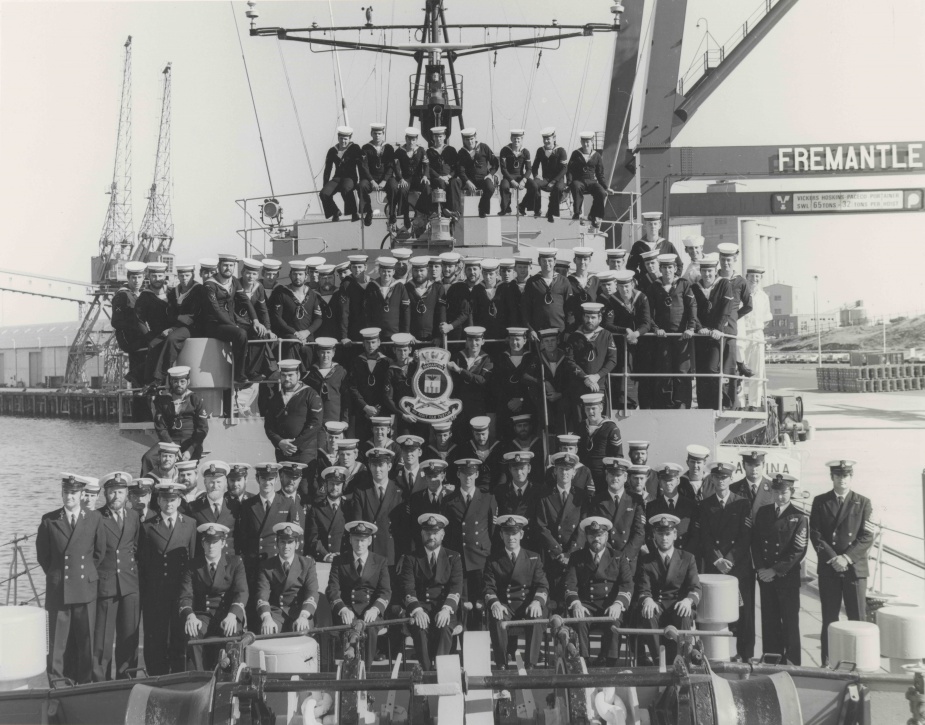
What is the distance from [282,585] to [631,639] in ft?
7.33

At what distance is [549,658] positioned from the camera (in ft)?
18.8

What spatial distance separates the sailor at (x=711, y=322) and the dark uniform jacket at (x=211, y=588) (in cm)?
385

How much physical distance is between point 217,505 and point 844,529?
4.21 metres

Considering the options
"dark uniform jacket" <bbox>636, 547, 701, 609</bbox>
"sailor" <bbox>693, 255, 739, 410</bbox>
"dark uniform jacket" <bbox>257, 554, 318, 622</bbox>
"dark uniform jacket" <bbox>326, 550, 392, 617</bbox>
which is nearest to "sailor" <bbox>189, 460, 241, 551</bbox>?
"dark uniform jacket" <bbox>257, 554, 318, 622</bbox>

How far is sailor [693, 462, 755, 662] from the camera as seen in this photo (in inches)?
244

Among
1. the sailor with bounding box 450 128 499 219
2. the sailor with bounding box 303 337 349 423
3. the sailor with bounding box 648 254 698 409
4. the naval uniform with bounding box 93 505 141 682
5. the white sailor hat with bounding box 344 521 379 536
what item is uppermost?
the sailor with bounding box 450 128 499 219

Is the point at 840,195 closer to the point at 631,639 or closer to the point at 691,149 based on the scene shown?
the point at 691,149

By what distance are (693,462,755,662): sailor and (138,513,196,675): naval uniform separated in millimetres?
3376

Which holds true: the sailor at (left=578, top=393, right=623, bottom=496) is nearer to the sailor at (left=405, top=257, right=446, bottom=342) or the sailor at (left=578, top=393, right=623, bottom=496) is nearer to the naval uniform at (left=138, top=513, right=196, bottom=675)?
the sailor at (left=405, top=257, right=446, bottom=342)

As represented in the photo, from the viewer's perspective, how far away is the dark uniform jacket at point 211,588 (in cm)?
571

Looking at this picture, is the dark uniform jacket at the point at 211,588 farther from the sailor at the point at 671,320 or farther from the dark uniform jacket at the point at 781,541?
the sailor at the point at 671,320

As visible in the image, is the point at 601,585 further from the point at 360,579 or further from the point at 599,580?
the point at 360,579

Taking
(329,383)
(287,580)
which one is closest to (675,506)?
(287,580)

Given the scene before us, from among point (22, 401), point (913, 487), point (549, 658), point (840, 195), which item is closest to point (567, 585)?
point (549, 658)
